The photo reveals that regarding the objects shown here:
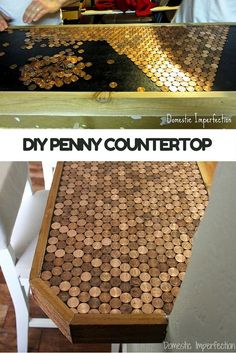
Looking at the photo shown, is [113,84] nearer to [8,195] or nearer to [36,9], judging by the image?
[8,195]

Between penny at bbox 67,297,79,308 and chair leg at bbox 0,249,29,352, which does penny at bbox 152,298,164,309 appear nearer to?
penny at bbox 67,297,79,308

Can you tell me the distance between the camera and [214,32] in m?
0.89

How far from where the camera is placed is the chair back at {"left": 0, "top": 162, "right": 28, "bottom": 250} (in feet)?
2.89

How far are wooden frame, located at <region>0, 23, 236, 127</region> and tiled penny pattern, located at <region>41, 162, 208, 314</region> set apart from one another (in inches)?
10.6

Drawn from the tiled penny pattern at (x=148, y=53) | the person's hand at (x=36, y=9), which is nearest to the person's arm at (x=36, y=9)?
the person's hand at (x=36, y=9)

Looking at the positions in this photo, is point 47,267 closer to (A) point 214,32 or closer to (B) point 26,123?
(B) point 26,123

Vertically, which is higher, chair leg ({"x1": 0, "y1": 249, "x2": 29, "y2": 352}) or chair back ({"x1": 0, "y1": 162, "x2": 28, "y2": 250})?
chair back ({"x1": 0, "y1": 162, "x2": 28, "y2": 250})

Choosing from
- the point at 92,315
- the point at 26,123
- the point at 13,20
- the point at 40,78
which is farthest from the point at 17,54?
the point at 92,315

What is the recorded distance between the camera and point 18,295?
3.50 ft

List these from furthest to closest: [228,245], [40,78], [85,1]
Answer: [85,1] → [40,78] → [228,245]

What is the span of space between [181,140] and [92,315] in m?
0.34

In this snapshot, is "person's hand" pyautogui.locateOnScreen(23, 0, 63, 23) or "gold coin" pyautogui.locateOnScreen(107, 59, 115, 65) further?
"person's hand" pyautogui.locateOnScreen(23, 0, 63, 23)

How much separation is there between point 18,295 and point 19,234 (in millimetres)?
196

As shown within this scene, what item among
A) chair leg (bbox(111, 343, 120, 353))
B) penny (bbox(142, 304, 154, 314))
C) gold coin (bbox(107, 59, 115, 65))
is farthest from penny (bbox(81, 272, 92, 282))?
chair leg (bbox(111, 343, 120, 353))
